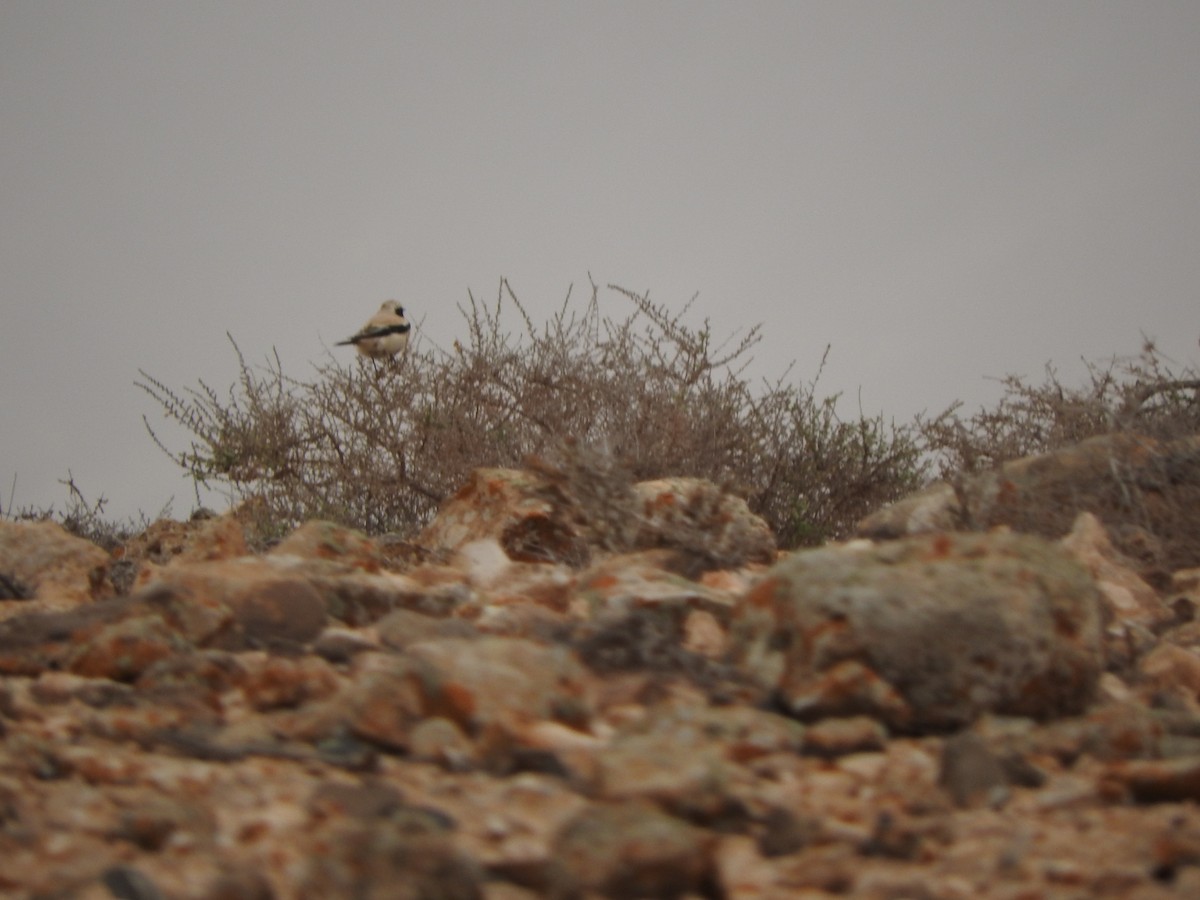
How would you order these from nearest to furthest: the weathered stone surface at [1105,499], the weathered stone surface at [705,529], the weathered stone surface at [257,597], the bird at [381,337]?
the weathered stone surface at [257,597]
the weathered stone surface at [705,529]
the weathered stone surface at [1105,499]
the bird at [381,337]

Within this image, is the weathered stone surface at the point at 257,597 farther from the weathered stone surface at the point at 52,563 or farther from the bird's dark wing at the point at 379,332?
the bird's dark wing at the point at 379,332

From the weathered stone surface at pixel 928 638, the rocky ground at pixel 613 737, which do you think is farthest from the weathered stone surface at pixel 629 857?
the weathered stone surface at pixel 928 638

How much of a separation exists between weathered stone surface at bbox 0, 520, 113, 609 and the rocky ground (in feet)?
5.96

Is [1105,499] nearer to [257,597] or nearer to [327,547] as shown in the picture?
[327,547]

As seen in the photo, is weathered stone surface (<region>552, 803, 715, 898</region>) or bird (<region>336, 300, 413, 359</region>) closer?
weathered stone surface (<region>552, 803, 715, 898</region>)

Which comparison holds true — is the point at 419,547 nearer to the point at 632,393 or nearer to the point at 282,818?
the point at 632,393

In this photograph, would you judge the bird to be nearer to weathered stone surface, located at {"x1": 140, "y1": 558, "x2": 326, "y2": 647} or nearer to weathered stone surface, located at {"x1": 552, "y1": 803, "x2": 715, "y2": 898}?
weathered stone surface, located at {"x1": 140, "y1": 558, "x2": 326, "y2": 647}

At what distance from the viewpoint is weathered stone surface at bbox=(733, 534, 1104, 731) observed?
8.07ft

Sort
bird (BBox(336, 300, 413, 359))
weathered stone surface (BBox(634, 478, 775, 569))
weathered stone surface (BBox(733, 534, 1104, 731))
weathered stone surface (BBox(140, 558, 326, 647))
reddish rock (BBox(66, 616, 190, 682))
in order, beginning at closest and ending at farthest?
weathered stone surface (BBox(733, 534, 1104, 731))
reddish rock (BBox(66, 616, 190, 682))
weathered stone surface (BBox(140, 558, 326, 647))
weathered stone surface (BBox(634, 478, 775, 569))
bird (BBox(336, 300, 413, 359))

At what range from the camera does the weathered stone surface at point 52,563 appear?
199 inches

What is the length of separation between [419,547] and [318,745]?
2865 mm

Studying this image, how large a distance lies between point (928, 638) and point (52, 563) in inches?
160

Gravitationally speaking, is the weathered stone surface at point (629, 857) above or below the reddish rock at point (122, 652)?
below

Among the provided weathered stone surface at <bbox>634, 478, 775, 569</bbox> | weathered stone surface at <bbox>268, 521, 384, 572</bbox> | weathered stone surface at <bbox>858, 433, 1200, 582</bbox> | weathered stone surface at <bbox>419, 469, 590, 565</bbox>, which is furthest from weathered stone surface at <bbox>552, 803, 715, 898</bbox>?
weathered stone surface at <bbox>858, 433, 1200, 582</bbox>
